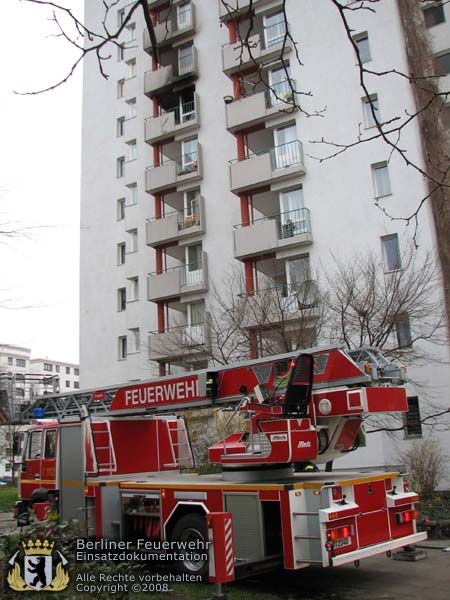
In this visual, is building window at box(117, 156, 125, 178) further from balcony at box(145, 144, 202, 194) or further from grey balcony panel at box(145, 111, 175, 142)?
balcony at box(145, 144, 202, 194)

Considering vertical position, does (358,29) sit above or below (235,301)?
above

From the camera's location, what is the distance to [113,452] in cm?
1163

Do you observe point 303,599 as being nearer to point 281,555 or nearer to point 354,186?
point 281,555

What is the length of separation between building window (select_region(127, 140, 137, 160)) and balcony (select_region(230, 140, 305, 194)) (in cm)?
890

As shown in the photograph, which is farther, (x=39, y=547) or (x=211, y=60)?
(x=211, y=60)

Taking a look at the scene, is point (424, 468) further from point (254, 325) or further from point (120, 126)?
point (120, 126)

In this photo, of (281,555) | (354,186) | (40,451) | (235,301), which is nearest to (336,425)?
(281,555)

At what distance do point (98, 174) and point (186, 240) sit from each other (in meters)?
9.96

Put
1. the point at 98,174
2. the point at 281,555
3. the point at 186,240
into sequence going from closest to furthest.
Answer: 1. the point at 281,555
2. the point at 186,240
3. the point at 98,174

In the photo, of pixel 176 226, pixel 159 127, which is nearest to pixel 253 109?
pixel 159 127

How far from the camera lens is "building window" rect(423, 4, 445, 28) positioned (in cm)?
2484

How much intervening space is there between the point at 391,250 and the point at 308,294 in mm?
4640

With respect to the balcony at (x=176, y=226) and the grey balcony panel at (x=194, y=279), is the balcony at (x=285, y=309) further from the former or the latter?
the balcony at (x=176, y=226)

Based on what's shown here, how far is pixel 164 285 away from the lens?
28.3m
